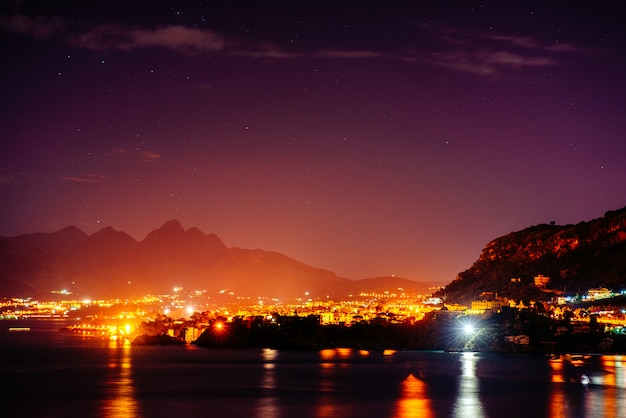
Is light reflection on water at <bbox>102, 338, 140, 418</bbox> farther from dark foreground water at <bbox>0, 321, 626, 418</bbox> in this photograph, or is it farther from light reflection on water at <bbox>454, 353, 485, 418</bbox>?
light reflection on water at <bbox>454, 353, 485, 418</bbox>

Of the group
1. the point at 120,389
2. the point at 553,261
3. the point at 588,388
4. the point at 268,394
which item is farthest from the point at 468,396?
the point at 553,261

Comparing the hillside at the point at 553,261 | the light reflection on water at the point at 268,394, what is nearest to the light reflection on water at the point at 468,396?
the light reflection on water at the point at 268,394

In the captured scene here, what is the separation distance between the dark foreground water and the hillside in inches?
1163

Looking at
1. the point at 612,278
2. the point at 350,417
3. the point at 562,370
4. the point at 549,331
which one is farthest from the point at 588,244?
the point at 350,417

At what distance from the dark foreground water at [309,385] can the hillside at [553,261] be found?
29.5 meters

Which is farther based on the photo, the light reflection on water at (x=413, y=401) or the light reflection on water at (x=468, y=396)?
the light reflection on water at (x=468, y=396)

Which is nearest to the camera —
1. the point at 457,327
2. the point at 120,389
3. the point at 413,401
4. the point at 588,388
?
the point at 413,401

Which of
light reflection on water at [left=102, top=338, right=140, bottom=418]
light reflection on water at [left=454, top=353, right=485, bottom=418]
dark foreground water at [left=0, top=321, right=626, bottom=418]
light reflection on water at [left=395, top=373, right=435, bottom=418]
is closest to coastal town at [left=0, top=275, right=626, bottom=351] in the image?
dark foreground water at [left=0, top=321, right=626, bottom=418]

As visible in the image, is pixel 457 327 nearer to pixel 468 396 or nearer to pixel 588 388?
pixel 588 388

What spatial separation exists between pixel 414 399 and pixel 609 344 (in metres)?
34.6

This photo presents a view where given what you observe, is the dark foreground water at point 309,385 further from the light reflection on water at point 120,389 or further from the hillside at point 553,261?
the hillside at point 553,261

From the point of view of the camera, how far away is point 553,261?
101688 millimetres

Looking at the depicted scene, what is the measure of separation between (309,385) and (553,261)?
63477mm

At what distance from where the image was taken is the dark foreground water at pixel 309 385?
118 feet
